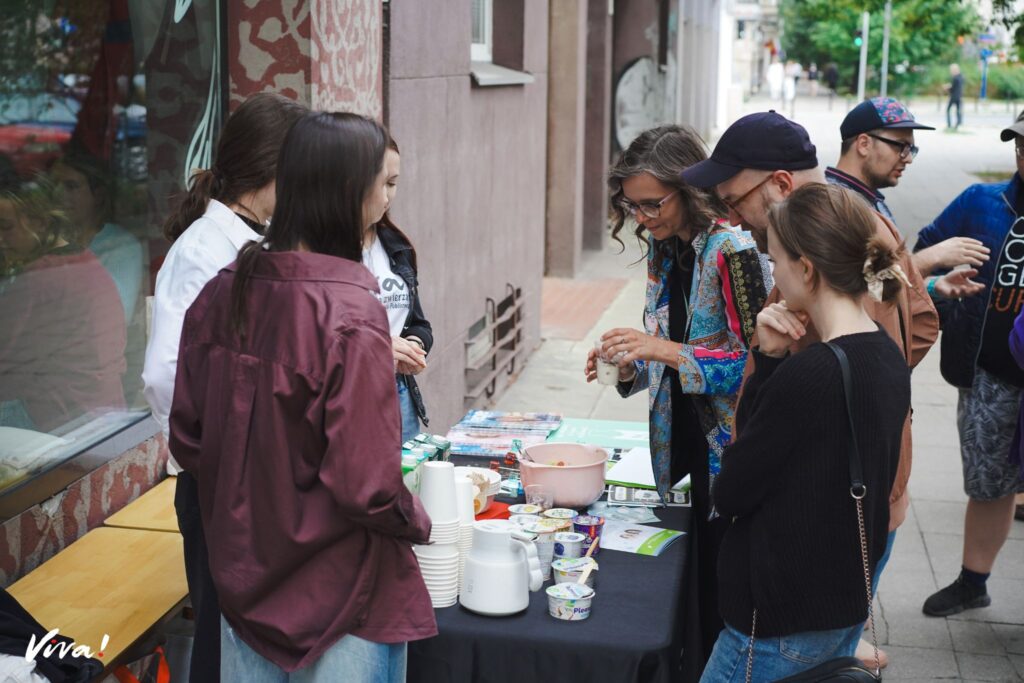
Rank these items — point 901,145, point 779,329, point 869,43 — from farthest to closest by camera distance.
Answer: point 869,43, point 901,145, point 779,329

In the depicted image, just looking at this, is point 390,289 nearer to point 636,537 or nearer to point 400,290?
point 400,290

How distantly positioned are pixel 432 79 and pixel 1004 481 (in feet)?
11.5

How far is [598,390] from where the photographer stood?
8977 millimetres

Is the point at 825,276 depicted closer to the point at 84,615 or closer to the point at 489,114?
the point at 84,615

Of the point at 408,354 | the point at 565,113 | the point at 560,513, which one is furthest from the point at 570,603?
A: the point at 565,113

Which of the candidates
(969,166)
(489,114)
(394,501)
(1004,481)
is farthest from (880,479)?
(969,166)

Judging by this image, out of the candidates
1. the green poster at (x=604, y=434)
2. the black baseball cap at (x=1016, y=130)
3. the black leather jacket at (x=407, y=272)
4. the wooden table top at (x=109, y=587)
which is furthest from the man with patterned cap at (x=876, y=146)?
the wooden table top at (x=109, y=587)

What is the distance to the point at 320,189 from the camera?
2.30 m

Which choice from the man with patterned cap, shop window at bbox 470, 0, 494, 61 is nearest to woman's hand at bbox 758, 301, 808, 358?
the man with patterned cap

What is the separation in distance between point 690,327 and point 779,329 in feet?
2.25

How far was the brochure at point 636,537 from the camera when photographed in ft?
10.5

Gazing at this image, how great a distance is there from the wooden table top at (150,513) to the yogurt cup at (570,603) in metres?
1.59

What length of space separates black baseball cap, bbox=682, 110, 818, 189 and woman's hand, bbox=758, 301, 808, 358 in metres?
0.59

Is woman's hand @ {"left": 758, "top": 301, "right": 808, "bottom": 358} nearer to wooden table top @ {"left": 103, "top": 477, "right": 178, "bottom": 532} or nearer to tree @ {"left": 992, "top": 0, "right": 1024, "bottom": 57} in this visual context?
wooden table top @ {"left": 103, "top": 477, "right": 178, "bottom": 532}
